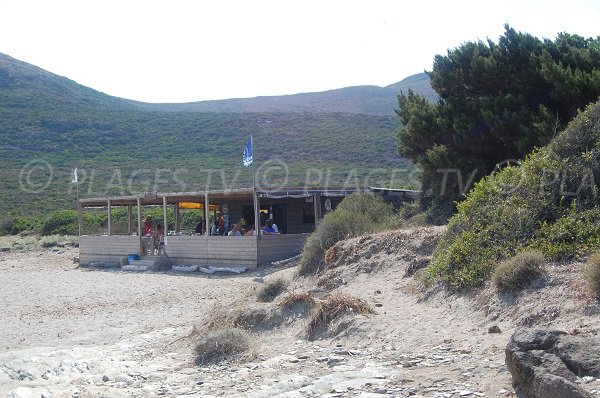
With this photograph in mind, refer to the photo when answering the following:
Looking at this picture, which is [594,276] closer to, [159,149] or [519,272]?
[519,272]

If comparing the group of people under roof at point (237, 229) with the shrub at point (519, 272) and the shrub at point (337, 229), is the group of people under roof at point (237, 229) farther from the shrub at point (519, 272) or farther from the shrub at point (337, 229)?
the shrub at point (519, 272)

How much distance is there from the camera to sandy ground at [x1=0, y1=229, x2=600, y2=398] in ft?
23.2

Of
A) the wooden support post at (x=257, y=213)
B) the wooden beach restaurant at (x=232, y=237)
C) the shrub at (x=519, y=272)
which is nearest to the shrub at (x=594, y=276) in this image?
the shrub at (x=519, y=272)

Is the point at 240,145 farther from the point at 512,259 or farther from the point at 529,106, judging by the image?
the point at 512,259

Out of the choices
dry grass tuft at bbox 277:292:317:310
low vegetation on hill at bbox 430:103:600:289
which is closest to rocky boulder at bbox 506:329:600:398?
low vegetation on hill at bbox 430:103:600:289

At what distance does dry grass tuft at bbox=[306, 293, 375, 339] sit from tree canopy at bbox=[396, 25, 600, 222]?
711 centimetres

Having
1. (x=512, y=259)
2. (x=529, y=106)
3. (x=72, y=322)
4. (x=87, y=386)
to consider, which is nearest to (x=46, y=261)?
(x=72, y=322)

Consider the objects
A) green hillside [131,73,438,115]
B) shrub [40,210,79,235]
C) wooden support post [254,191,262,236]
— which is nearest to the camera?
wooden support post [254,191,262,236]

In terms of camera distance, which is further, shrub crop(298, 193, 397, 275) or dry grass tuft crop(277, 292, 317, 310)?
shrub crop(298, 193, 397, 275)

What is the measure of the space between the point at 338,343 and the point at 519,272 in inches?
93.9

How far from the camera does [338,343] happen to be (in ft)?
30.0

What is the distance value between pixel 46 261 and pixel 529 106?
22.2m

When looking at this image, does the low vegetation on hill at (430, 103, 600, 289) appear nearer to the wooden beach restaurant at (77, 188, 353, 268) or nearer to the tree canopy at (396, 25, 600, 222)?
the tree canopy at (396, 25, 600, 222)

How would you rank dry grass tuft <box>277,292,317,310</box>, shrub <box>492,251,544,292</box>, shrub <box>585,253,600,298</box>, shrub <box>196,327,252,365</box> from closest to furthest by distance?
1. shrub <box>585,253,600,298</box>
2. shrub <box>492,251,544,292</box>
3. shrub <box>196,327,252,365</box>
4. dry grass tuft <box>277,292,317,310</box>
